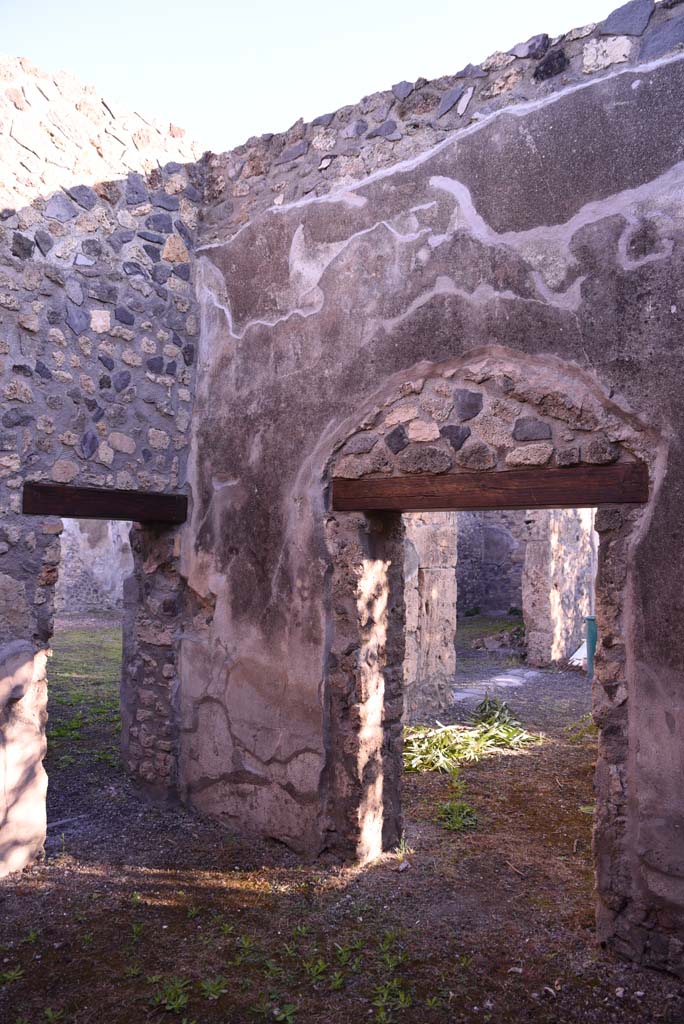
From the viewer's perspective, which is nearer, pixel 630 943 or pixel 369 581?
pixel 630 943

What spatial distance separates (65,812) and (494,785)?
9.00 ft

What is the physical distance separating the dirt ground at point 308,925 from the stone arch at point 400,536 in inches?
11.8

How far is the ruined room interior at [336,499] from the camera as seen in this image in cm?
293

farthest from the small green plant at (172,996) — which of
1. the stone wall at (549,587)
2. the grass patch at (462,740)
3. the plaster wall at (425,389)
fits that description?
the stone wall at (549,587)

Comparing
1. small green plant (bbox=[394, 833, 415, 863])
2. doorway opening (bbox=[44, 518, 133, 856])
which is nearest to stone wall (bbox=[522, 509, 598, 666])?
doorway opening (bbox=[44, 518, 133, 856])

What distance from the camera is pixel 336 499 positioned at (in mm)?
3863

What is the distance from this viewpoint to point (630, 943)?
294cm

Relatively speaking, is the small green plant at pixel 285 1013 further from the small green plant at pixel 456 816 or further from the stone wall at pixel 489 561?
the stone wall at pixel 489 561

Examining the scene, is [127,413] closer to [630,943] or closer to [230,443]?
[230,443]

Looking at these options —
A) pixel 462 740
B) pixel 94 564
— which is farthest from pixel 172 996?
pixel 94 564

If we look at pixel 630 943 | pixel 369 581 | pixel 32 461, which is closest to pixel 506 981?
pixel 630 943

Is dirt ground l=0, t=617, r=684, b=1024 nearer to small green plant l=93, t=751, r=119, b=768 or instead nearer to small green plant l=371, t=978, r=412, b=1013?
small green plant l=371, t=978, r=412, b=1013

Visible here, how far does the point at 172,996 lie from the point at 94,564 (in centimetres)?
1272

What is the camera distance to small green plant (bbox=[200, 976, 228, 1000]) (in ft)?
9.27
